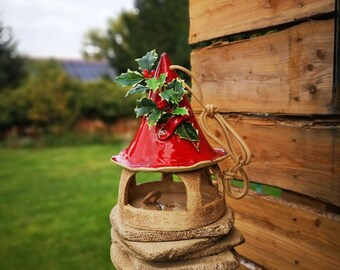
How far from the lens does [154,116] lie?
1.26 metres

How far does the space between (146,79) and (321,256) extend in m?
0.95

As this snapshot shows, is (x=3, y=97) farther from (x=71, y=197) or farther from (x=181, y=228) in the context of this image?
(x=181, y=228)

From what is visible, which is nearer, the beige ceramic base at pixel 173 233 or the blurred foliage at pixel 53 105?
the beige ceramic base at pixel 173 233

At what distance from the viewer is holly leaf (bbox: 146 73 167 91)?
1.27 m

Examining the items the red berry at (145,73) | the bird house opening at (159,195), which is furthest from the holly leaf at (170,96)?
the bird house opening at (159,195)

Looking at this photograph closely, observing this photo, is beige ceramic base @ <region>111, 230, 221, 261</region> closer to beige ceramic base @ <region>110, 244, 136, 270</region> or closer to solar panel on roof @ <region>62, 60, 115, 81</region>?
beige ceramic base @ <region>110, 244, 136, 270</region>

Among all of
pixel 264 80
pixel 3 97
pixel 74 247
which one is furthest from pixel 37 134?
pixel 264 80

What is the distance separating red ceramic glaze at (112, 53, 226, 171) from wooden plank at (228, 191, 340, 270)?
0.49 meters

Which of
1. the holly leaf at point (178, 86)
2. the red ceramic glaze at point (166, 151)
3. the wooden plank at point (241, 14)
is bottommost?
the red ceramic glaze at point (166, 151)

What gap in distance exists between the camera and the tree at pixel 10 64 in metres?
16.3

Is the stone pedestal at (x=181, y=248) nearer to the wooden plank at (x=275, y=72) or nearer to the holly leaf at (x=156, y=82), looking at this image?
the holly leaf at (x=156, y=82)

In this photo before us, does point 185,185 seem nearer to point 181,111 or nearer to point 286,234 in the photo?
point 181,111

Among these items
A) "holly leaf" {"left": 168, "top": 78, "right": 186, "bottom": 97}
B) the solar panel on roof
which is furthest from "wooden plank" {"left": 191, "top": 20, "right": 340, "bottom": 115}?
the solar panel on roof

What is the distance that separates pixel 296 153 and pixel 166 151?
1.97 ft
